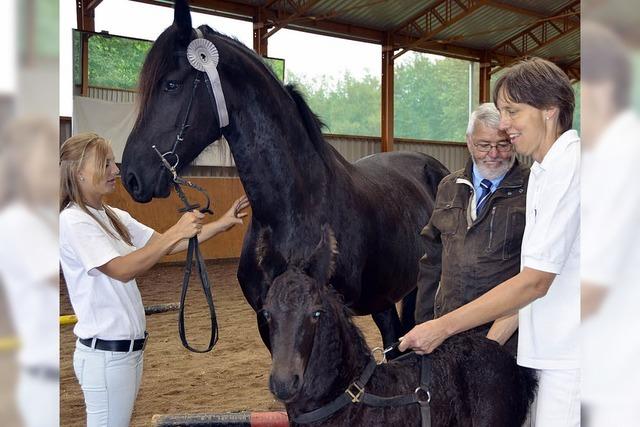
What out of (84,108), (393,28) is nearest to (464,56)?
(393,28)

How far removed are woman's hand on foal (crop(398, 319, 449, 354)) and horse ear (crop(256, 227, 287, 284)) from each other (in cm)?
60

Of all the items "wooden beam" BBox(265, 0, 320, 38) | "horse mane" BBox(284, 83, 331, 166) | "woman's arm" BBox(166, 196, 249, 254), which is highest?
"wooden beam" BBox(265, 0, 320, 38)

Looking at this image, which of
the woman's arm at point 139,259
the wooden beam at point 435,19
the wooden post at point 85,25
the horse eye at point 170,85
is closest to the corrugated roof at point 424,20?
the wooden beam at point 435,19

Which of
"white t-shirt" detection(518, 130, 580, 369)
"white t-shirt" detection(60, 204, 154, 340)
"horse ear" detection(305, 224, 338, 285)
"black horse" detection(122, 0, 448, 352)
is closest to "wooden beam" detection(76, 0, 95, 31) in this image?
"black horse" detection(122, 0, 448, 352)

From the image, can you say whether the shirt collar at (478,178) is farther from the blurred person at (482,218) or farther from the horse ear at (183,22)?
the horse ear at (183,22)

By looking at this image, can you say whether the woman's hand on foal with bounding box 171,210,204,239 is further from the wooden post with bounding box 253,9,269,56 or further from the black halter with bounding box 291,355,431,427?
the wooden post with bounding box 253,9,269,56

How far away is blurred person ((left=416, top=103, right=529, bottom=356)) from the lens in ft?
8.59

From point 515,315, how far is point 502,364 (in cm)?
20

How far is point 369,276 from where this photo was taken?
3.39 metres

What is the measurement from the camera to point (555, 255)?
1540 mm

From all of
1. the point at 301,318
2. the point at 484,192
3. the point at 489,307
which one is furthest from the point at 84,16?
the point at 489,307

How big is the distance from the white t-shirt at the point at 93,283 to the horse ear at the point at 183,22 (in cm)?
82

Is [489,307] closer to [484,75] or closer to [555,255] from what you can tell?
[555,255]

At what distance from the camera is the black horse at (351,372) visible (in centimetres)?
182
